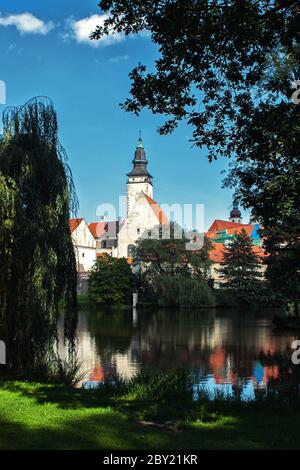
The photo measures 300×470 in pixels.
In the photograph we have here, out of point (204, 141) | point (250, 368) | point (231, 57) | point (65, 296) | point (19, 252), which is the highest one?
point (231, 57)

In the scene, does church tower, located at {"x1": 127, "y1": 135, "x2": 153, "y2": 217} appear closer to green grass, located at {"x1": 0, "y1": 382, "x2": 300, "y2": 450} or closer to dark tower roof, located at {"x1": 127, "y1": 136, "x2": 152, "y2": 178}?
dark tower roof, located at {"x1": 127, "y1": 136, "x2": 152, "y2": 178}

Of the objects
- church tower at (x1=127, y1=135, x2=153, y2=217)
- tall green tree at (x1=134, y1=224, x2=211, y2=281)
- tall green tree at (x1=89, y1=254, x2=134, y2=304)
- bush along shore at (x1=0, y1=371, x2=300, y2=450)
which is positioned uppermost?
church tower at (x1=127, y1=135, x2=153, y2=217)

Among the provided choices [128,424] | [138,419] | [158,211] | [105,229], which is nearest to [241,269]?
[158,211]

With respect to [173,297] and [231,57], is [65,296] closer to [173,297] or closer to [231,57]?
[231,57]

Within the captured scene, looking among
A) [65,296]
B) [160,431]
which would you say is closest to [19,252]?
[65,296]

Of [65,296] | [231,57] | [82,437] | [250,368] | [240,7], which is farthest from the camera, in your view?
[250,368]

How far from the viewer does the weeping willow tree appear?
32.9 feet

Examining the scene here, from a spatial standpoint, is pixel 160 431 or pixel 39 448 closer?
pixel 39 448

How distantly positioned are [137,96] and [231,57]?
145 cm

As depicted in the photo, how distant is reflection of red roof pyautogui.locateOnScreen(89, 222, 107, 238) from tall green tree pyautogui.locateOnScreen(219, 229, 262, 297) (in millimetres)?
38815

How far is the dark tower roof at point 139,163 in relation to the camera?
97.9m

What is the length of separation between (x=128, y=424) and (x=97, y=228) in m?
92.1

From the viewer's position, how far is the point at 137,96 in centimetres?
765

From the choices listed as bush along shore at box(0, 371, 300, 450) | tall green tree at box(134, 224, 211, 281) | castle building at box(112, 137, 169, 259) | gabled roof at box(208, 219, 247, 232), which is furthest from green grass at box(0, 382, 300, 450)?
gabled roof at box(208, 219, 247, 232)
